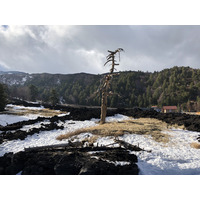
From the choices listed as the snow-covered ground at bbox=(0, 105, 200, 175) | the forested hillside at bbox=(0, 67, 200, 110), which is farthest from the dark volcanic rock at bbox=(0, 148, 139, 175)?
the forested hillside at bbox=(0, 67, 200, 110)

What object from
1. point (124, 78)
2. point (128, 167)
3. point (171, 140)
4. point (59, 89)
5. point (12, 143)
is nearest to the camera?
point (128, 167)

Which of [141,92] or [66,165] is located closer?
[66,165]

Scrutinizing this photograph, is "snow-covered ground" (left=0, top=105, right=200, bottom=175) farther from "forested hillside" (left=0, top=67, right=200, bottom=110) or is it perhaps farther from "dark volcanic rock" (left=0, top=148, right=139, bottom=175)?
"forested hillside" (left=0, top=67, right=200, bottom=110)

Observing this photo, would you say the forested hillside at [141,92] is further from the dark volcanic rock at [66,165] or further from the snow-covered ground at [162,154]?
the dark volcanic rock at [66,165]

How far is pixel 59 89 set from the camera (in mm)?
168500

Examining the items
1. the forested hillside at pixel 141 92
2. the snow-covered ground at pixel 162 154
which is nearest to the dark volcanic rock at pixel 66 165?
the snow-covered ground at pixel 162 154

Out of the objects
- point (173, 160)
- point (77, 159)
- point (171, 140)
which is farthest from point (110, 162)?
point (171, 140)

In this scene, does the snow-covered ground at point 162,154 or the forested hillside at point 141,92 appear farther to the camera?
the forested hillside at point 141,92

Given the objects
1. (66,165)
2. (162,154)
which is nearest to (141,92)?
(162,154)

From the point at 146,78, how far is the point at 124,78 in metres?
39.7

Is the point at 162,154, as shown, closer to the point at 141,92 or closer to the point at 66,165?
the point at 66,165

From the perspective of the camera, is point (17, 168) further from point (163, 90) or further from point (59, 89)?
point (59, 89)

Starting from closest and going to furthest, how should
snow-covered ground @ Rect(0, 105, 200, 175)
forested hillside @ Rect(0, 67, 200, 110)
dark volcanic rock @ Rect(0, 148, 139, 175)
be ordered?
dark volcanic rock @ Rect(0, 148, 139, 175) → snow-covered ground @ Rect(0, 105, 200, 175) → forested hillside @ Rect(0, 67, 200, 110)

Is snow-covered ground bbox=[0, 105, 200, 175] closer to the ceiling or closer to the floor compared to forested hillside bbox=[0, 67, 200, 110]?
closer to the floor
